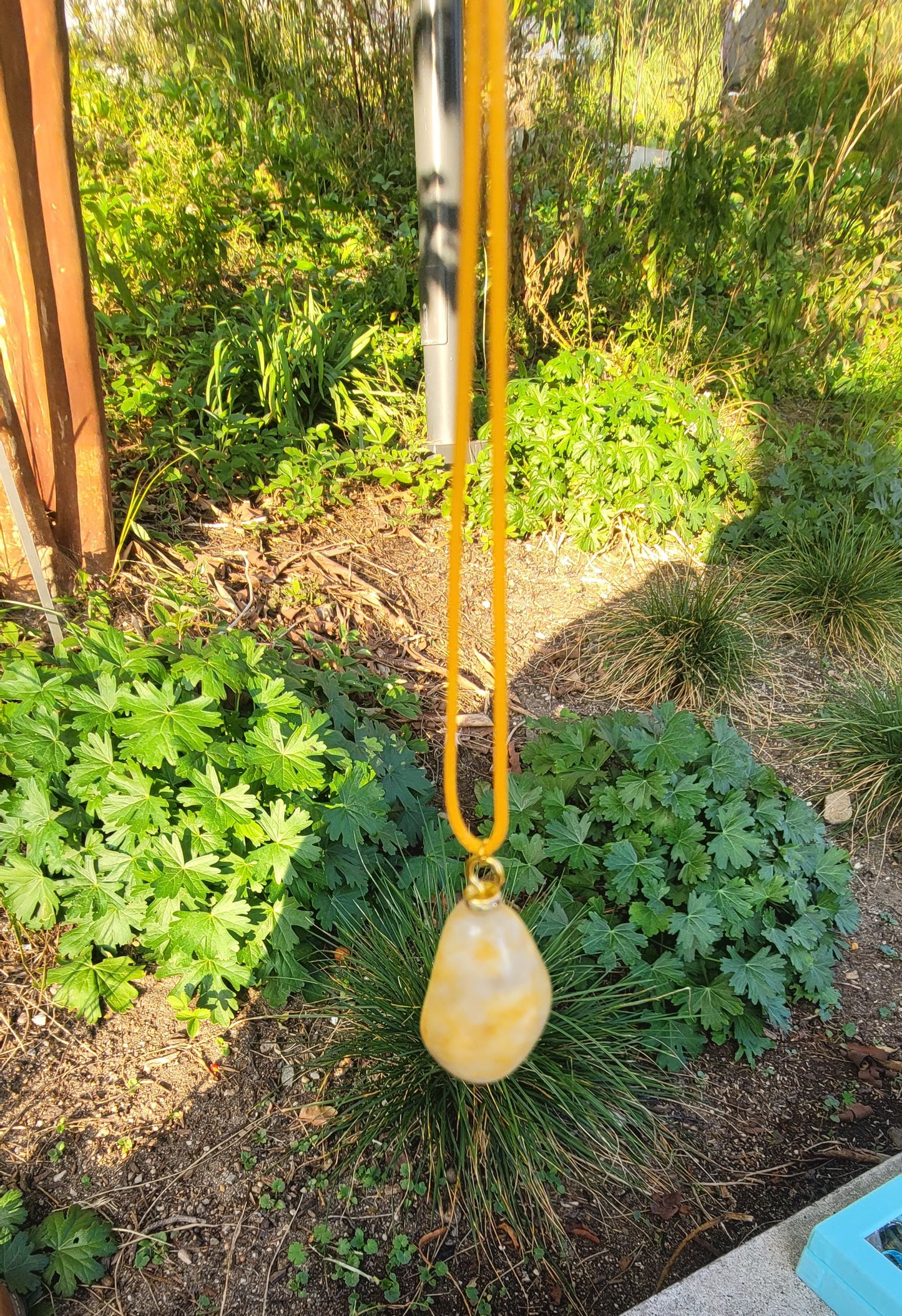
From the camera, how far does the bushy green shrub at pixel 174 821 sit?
1894mm

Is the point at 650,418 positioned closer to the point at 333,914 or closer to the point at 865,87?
the point at 333,914

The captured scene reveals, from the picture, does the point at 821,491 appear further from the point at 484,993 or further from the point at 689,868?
the point at 484,993

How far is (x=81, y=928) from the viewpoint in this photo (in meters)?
1.98

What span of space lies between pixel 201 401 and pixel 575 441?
1.63 metres

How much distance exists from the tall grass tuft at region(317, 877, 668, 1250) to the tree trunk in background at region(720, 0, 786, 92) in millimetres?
5550

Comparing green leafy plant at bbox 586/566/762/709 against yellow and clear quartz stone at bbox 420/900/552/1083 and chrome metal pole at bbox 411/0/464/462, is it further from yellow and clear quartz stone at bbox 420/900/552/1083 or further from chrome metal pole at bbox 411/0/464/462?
yellow and clear quartz stone at bbox 420/900/552/1083

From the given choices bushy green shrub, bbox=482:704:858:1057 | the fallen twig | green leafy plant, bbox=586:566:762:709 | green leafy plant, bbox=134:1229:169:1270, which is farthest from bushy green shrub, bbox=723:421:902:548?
green leafy plant, bbox=134:1229:169:1270

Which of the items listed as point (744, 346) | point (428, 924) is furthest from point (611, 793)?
point (744, 346)

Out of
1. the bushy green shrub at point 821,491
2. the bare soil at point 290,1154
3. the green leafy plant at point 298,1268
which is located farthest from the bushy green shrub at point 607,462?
the green leafy plant at point 298,1268

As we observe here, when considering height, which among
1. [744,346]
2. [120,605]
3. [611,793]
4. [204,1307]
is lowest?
[204,1307]

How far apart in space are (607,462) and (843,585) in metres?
1.17

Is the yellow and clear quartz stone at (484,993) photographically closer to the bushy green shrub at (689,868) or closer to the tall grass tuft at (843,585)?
the bushy green shrub at (689,868)

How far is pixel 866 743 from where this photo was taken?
3133mm

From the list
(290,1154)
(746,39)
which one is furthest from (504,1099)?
(746,39)
